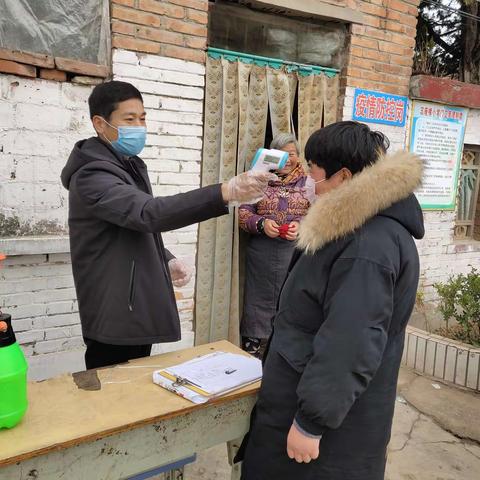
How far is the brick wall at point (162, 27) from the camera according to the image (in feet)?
9.84

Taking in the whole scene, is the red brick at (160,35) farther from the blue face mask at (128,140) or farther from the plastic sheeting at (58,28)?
the blue face mask at (128,140)

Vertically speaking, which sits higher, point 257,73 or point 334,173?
point 257,73

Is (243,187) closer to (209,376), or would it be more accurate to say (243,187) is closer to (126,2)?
(209,376)

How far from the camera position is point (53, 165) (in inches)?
115

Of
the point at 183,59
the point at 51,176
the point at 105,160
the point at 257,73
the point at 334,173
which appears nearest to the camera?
the point at 334,173

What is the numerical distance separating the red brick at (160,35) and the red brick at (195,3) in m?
0.21

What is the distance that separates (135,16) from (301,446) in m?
2.81

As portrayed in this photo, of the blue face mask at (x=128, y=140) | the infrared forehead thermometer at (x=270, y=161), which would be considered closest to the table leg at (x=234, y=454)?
the infrared forehead thermometer at (x=270, y=161)

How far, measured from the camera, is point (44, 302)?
2998 mm

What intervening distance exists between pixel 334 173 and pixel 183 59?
7.13 ft

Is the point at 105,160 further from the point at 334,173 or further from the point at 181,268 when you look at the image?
the point at 334,173

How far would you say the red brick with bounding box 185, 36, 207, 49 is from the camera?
10.7 feet

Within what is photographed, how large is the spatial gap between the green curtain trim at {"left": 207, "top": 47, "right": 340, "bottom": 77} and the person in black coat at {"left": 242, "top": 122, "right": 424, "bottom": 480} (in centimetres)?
226

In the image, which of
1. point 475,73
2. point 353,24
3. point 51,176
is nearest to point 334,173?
point 51,176
